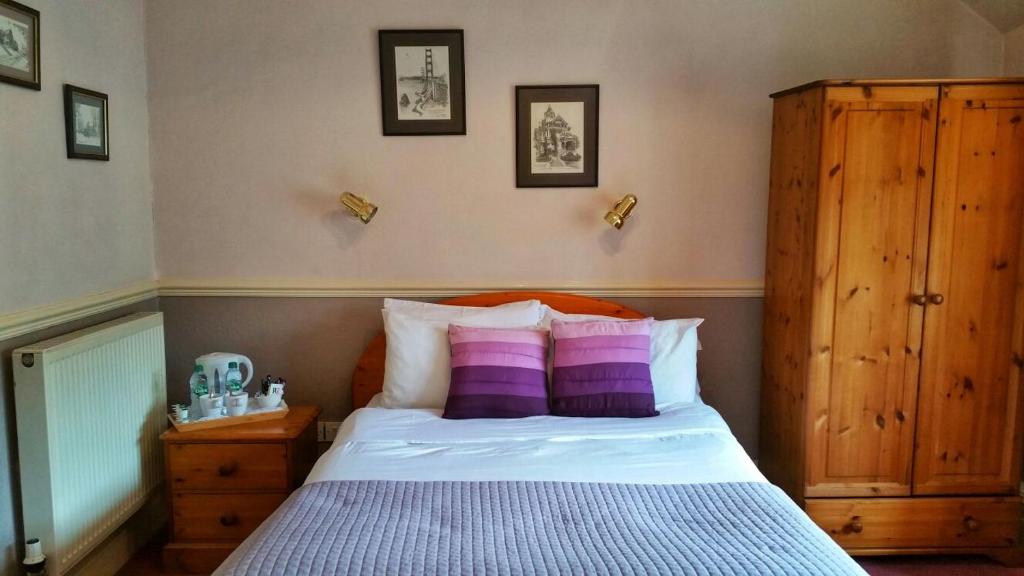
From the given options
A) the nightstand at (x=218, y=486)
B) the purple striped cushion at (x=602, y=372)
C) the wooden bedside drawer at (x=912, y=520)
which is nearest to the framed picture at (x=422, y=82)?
the purple striped cushion at (x=602, y=372)

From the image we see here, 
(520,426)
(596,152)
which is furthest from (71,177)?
(596,152)

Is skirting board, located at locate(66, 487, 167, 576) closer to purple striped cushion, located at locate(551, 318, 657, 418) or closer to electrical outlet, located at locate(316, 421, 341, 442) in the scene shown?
electrical outlet, located at locate(316, 421, 341, 442)

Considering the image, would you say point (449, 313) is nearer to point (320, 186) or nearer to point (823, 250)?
point (320, 186)

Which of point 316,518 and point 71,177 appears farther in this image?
point 71,177

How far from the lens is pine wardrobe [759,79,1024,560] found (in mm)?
2605

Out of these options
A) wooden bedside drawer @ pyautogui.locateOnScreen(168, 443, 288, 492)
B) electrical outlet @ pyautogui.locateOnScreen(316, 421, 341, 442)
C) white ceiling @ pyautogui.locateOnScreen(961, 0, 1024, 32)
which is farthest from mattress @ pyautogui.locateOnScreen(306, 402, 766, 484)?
white ceiling @ pyautogui.locateOnScreen(961, 0, 1024, 32)

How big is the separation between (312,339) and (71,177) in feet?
3.70

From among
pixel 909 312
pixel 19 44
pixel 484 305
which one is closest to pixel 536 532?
pixel 484 305

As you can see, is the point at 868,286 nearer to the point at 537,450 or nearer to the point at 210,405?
the point at 537,450

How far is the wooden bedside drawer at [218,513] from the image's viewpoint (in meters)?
2.70

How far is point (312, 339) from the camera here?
3197 mm

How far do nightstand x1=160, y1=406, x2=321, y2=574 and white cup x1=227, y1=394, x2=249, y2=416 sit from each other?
0.10 m

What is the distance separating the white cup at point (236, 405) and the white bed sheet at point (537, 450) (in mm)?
487

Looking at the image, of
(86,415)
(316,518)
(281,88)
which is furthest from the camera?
(281,88)
